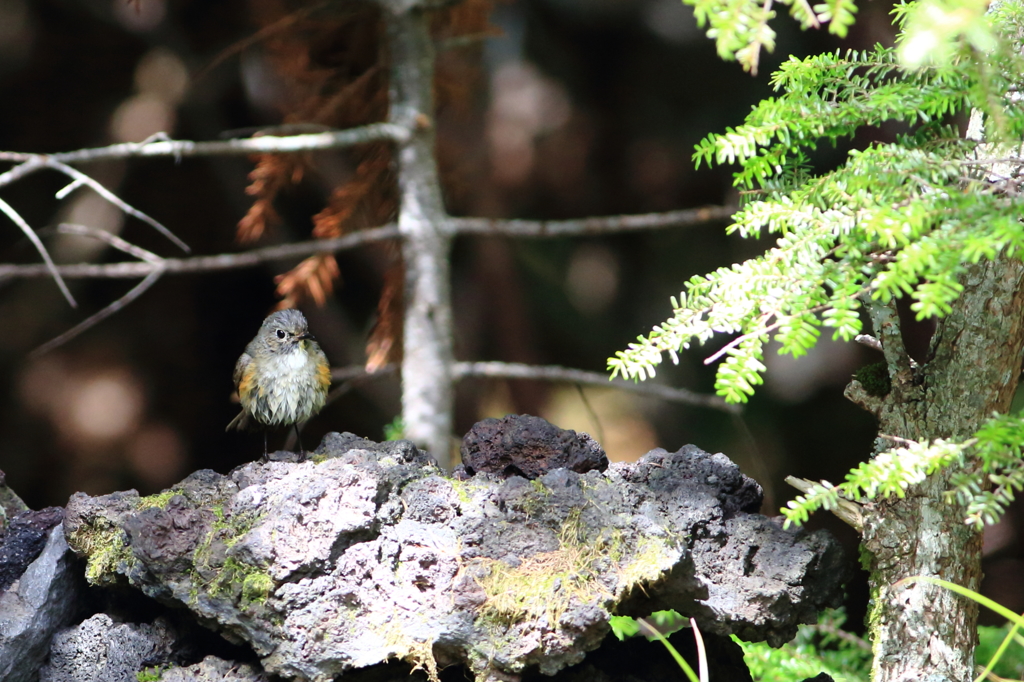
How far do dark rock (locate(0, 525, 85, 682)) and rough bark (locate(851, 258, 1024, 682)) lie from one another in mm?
1924

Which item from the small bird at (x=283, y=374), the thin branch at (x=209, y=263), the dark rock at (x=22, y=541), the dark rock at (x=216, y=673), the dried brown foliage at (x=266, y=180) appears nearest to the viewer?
the dark rock at (x=216, y=673)

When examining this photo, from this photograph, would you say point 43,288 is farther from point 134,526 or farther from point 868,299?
point 868,299

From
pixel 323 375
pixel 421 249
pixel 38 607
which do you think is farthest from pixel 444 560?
pixel 421 249

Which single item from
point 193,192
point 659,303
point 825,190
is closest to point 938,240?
point 825,190

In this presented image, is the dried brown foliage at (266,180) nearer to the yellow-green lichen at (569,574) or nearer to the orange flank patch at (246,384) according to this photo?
the orange flank patch at (246,384)

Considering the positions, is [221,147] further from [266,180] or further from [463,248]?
[463,248]

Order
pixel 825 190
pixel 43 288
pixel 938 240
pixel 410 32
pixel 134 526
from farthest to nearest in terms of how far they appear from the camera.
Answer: pixel 43 288 < pixel 410 32 < pixel 134 526 < pixel 825 190 < pixel 938 240

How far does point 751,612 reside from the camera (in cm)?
187

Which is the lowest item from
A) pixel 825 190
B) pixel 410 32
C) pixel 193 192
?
pixel 193 192

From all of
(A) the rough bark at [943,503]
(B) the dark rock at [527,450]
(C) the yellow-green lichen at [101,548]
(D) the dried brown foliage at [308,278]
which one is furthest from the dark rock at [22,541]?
(A) the rough bark at [943,503]

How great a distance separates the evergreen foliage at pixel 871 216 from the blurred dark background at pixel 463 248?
8.05ft

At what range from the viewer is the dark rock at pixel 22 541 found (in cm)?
208

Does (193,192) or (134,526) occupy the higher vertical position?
(193,192)

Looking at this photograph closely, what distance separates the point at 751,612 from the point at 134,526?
1.36 meters
